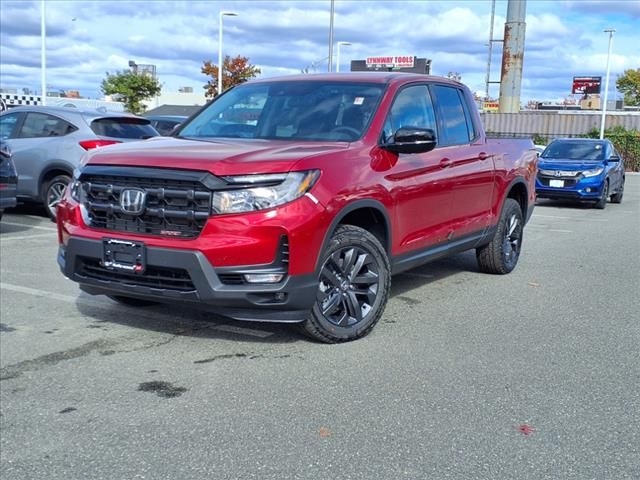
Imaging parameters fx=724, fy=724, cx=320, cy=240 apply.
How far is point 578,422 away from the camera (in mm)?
3752

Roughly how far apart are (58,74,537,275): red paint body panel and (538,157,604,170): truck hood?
412 inches

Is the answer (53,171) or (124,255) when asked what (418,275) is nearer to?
(124,255)

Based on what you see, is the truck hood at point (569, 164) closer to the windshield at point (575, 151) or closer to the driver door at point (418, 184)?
the windshield at point (575, 151)

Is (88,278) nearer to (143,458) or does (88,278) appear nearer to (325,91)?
(143,458)

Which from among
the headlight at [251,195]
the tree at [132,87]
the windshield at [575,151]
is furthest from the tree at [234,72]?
the headlight at [251,195]

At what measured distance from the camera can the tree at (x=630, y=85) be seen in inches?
3100

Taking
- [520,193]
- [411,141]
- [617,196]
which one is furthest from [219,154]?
[617,196]

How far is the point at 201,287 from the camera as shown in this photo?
14.3 ft

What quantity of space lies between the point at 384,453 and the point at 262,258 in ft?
4.82

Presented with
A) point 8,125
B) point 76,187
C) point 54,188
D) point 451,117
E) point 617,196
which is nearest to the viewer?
point 76,187

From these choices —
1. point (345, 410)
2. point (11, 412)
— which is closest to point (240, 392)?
point (345, 410)

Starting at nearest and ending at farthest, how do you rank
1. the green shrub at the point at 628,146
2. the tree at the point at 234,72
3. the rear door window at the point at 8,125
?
the rear door window at the point at 8,125 → the green shrub at the point at 628,146 → the tree at the point at 234,72

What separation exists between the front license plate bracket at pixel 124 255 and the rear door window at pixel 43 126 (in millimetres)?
6556

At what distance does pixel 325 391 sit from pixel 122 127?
781cm
